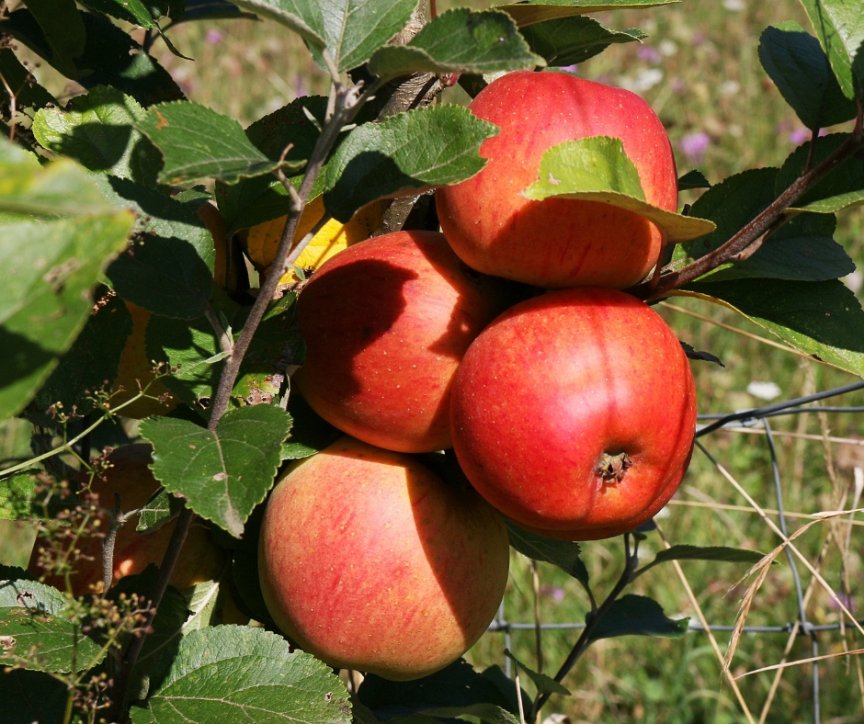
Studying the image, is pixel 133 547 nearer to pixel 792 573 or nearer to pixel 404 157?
pixel 404 157

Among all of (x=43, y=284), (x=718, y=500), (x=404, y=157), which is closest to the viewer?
(x=43, y=284)

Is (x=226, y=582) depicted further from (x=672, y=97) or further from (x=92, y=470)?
(x=672, y=97)

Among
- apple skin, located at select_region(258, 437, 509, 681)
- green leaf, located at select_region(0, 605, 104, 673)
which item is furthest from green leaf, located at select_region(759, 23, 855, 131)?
green leaf, located at select_region(0, 605, 104, 673)

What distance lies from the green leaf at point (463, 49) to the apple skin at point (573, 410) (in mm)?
184

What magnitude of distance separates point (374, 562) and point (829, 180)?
0.39m

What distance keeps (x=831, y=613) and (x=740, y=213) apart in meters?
1.49

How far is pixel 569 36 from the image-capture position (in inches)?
29.9

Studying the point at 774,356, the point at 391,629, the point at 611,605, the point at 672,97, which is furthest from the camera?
the point at 672,97

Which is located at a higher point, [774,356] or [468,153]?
[468,153]

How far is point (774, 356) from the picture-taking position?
2.60m

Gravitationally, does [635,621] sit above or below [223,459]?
below

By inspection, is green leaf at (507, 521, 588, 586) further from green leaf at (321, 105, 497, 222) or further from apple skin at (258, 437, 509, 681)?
green leaf at (321, 105, 497, 222)

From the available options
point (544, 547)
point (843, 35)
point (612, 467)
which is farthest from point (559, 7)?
point (544, 547)

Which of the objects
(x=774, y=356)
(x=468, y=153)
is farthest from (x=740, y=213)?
(x=774, y=356)
